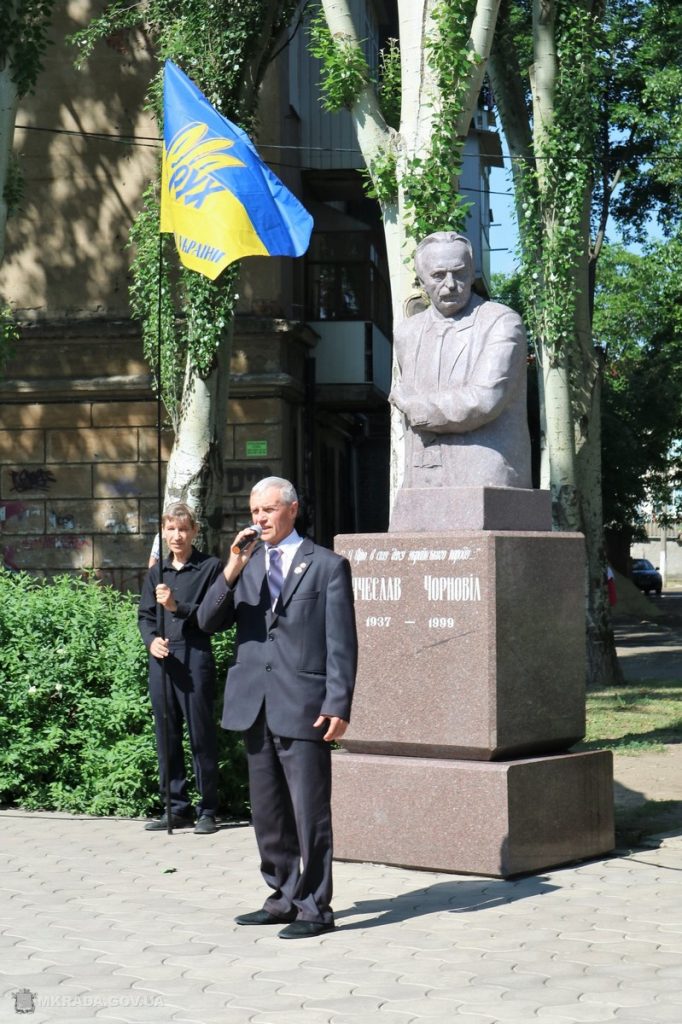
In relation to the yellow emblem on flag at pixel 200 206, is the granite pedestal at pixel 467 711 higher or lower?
lower

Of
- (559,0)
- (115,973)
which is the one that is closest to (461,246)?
(115,973)

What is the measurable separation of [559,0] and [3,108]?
641 cm

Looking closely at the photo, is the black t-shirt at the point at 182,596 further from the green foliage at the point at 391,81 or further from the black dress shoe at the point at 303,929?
the green foliage at the point at 391,81

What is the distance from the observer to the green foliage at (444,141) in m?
12.0

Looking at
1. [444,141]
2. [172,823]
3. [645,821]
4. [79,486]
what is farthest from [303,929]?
[79,486]

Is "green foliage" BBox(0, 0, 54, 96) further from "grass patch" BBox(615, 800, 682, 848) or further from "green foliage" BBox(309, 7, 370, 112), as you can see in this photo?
"grass patch" BBox(615, 800, 682, 848)

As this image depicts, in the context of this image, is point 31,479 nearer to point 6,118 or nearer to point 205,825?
point 6,118

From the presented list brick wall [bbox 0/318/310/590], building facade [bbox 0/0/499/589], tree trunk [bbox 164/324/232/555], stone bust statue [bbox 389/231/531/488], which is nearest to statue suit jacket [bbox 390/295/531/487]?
stone bust statue [bbox 389/231/531/488]

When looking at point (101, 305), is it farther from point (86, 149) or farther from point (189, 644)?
point (189, 644)

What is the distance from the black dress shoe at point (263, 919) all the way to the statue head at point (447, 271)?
3372 mm

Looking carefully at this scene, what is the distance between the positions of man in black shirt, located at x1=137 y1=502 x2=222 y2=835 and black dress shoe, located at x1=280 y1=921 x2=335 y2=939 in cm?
262

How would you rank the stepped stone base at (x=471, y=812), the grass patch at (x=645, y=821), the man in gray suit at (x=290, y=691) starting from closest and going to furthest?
the man in gray suit at (x=290, y=691), the stepped stone base at (x=471, y=812), the grass patch at (x=645, y=821)

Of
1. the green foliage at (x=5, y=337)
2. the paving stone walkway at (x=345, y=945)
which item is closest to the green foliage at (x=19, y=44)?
the green foliage at (x=5, y=337)

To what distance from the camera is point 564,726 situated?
7.98 m
